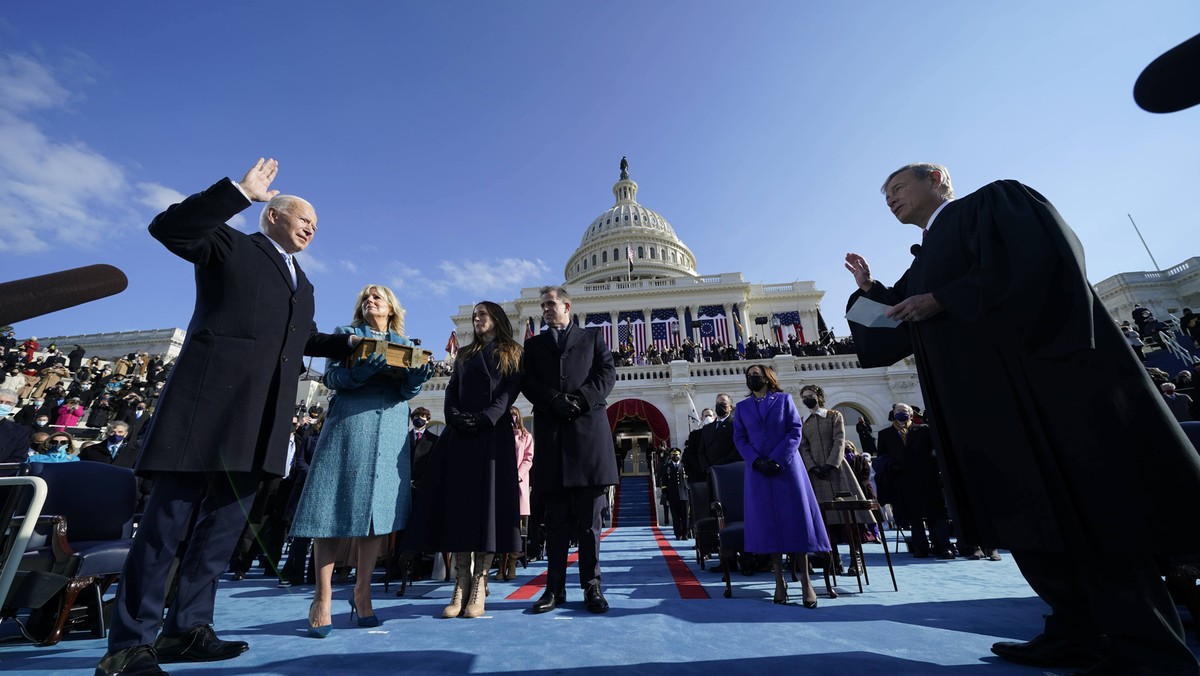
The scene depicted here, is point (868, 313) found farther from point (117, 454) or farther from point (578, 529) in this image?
point (117, 454)

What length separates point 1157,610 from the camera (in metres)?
1.76

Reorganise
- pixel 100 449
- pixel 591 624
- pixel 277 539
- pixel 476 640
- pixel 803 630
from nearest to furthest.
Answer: pixel 476 640 < pixel 803 630 < pixel 591 624 < pixel 277 539 < pixel 100 449

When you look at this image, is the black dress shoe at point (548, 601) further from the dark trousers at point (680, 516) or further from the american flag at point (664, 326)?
the american flag at point (664, 326)

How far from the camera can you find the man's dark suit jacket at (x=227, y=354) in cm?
233

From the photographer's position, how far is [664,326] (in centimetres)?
4284

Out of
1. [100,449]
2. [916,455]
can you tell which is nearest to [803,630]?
[916,455]

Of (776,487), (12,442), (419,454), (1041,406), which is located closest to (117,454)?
(12,442)

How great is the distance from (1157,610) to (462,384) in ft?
12.7

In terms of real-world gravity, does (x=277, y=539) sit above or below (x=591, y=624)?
above

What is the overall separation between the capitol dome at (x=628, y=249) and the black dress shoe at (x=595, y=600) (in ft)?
168

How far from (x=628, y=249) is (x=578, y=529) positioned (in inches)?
2118

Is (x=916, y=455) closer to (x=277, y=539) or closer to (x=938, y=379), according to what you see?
(x=938, y=379)

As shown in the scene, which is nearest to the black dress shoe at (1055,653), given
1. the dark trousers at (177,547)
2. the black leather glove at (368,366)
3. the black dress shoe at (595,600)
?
the black dress shoe at (595,600)

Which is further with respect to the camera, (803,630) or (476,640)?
(803,630)
